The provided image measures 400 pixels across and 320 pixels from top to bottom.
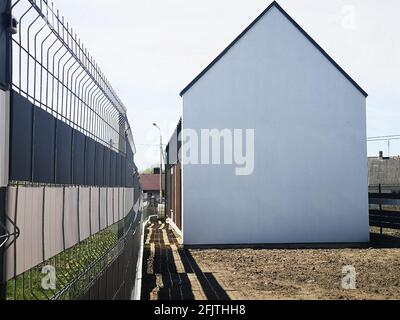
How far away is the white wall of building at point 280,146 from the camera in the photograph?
66.7ft

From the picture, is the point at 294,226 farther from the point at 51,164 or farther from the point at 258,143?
the point at 51,164

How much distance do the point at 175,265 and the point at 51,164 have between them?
1103 centimetres

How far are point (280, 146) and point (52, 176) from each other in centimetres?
1675

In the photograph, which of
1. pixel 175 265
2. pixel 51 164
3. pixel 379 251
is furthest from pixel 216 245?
pixel 51 164

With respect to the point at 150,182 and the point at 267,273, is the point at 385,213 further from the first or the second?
the point at 150,182

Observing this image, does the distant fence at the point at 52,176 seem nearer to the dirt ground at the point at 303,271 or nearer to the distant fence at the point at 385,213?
the dirt ground at the point at 303,271

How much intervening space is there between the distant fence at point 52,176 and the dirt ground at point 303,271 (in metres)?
4.92

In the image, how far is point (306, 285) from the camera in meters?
11.9
